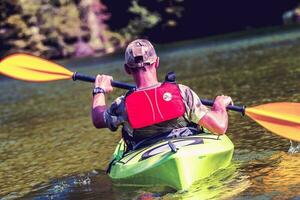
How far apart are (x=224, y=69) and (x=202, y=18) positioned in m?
35.7

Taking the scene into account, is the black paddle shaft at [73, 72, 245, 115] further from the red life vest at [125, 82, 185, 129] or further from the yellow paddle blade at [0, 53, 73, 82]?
the yellow paddle blade at [0, 53, 73, 82]

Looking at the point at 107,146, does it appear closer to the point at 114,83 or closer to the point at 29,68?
the point at 29,68

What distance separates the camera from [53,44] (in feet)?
171

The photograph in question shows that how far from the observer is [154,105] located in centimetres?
625

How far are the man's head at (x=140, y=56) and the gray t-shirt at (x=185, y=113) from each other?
0.49 meters

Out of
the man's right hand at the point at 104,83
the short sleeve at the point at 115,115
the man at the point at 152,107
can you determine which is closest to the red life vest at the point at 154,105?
the man at the point at 152,107

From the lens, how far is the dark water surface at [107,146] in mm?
6316

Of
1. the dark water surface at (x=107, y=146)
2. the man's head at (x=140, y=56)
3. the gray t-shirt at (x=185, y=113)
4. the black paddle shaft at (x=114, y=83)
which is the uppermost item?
the man's head at (x=140, y=56)

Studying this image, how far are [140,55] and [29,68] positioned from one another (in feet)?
11.3

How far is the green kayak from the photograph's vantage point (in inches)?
237

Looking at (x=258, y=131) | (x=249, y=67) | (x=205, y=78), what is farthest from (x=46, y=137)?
(x=249, y=67)

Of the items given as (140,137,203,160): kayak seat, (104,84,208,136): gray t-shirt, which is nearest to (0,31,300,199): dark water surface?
(140,137,203,160): kayak seat

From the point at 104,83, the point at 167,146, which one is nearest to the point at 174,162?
the point at 167,146

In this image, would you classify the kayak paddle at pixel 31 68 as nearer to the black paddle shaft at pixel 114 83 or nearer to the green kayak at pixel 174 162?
the black paddle shaft at pixel 114 83
